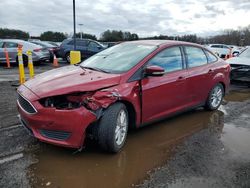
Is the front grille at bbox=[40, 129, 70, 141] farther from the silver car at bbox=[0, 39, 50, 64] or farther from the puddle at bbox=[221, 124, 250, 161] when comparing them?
the silver car at bbox=[0, 39, 50, 64]

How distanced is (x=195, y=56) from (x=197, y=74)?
441 millimetres

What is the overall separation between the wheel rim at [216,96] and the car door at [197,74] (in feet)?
1.28

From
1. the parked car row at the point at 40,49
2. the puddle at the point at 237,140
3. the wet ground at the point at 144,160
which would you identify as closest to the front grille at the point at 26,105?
the wet ground at the point at 144,160

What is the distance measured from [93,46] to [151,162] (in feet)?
50.4

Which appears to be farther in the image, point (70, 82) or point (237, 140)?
point (237, 140)

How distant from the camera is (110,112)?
3951 millimetres

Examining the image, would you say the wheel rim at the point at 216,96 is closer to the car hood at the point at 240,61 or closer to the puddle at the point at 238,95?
the puddle at the point at 238,95

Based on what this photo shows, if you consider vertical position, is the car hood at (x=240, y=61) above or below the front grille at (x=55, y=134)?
above

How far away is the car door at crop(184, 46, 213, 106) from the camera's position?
5721 millimetres

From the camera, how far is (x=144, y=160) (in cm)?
407

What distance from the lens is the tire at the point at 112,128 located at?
3883mm

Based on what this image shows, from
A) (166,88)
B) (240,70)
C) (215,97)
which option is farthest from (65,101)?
(240,70)

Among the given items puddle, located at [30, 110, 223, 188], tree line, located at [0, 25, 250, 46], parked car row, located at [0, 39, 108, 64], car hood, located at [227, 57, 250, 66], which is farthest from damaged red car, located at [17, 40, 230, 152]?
tree line, located at [0, 25, 250, 46]

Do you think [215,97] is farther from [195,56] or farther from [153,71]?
[153,71]
